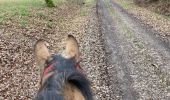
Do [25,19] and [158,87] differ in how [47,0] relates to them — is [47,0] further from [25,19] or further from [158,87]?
[158,87]

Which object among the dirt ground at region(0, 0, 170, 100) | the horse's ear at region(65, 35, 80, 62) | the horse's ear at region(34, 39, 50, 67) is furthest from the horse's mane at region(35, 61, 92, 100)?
the dirt ground at region(0, 0, 170, 100)

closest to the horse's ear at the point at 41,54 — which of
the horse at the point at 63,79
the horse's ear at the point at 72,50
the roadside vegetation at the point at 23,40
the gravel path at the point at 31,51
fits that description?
the horse at the point at 63,79

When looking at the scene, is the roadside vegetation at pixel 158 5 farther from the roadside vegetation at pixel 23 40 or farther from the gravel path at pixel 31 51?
the gravel path at pixel 31 51

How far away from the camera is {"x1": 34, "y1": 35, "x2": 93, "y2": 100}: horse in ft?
7.05

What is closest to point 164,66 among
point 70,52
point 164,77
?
point 164,77

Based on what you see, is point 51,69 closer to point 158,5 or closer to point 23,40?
point 23,40

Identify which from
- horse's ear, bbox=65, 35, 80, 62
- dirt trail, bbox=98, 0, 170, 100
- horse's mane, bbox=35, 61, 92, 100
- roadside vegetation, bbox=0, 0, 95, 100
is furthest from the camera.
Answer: roadside vegetation, bbox=0, 0, 95, 100

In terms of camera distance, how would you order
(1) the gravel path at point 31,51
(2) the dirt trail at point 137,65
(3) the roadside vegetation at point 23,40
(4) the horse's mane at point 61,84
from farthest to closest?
1. (3) the roadside vegetation at point 23,40
2. (1) the gravel path at point 31,51
3. (2) the dirt trail at point 137,65
4. (4) the horse's mane at point 61,84

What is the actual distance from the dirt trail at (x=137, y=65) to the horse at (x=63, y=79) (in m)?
6.60

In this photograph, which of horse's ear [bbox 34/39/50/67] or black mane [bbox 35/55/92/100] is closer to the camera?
black mane [bbox 35/55/92/100]

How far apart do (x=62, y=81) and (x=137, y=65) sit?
9971mm

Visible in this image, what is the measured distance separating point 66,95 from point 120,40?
564 inches

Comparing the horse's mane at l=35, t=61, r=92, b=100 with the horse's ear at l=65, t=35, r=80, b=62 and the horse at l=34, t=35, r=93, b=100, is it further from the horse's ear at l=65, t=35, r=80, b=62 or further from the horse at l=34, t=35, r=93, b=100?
the horse's ear at l=65, t=35, r=80, b=62

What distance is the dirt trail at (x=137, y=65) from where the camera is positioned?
9500mm
